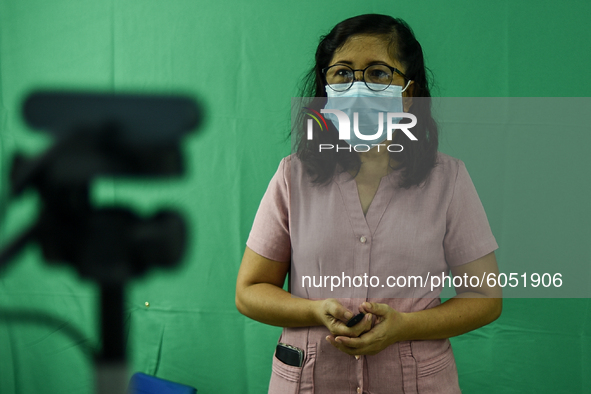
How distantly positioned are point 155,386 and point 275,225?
814 millimetres

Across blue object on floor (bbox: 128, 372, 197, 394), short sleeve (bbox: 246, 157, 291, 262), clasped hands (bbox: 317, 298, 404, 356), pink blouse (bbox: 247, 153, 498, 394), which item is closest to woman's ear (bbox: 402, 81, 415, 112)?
pink blouse (bbox: 247, 153, 498, 394)

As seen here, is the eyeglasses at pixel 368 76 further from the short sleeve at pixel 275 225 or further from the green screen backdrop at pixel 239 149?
the green screen backdrop at pixel 239 149

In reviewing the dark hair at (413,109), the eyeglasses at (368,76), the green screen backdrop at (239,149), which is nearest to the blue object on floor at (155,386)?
the green screen backdrop at (239,149)

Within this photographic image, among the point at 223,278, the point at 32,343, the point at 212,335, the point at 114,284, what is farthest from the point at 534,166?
the point at 32,343

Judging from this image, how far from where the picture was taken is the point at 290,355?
0.81 meters

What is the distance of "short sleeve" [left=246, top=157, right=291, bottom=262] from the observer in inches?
32.3

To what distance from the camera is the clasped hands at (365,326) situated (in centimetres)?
72

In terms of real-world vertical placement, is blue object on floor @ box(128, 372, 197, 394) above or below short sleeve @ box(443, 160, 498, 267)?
below

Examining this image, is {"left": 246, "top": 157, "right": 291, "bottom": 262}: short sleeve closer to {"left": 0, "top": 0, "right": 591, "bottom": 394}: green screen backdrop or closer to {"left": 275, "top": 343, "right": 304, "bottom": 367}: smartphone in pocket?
{"left": 275, "top": 343, "right": 304, "bottom": 367}: smartphone in pocket

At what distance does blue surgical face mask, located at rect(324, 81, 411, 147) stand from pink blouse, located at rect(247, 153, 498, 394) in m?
0.13

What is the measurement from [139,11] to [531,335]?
168 centimetres

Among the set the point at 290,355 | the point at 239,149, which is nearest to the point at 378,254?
the point at 290,355

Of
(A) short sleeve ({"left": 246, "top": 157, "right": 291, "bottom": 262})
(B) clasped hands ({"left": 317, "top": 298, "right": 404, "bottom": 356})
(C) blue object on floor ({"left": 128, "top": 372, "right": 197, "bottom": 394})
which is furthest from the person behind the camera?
(C) blue object on floor ({"left": 128, "top": 372, "right": 197, "bottom": 394})

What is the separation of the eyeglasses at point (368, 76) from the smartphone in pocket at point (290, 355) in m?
0.50
